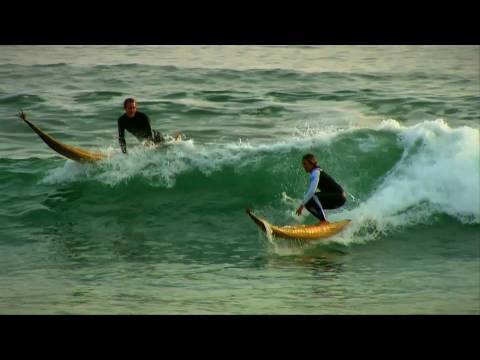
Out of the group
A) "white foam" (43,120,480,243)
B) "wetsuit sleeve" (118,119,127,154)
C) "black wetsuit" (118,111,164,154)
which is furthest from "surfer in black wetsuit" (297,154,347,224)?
"wetsuit sleeve" (118,119,127,154)

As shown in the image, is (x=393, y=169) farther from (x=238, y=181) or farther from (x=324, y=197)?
(x=324, y=197)

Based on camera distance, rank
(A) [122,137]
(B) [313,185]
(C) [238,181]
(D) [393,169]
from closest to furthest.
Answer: (B) [313,185] → (A) [122,137] → (D) [393,169] → (C) [238,181]

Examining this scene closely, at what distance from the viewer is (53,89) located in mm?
14453

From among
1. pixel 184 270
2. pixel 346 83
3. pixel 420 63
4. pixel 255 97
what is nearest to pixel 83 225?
pixel 184 270

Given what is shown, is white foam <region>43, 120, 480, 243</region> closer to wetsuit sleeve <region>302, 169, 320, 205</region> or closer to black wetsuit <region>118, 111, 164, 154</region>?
black wetsuit <region>118, 111, 164, 154</region>

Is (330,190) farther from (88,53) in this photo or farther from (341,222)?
(88,53)

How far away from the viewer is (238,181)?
1283 centimetres

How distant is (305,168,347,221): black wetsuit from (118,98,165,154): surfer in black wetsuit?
3.09 meters

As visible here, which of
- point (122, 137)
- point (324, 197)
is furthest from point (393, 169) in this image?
point (122, 137)

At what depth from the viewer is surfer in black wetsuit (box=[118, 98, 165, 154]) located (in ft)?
39.1

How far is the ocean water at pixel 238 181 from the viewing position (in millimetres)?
8711

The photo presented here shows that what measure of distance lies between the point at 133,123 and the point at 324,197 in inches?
131

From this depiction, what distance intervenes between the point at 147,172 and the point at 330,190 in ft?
11.9

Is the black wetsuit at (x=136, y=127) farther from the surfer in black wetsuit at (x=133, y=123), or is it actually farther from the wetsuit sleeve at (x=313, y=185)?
the wetsuit sleeve at (x=313, y=185)
